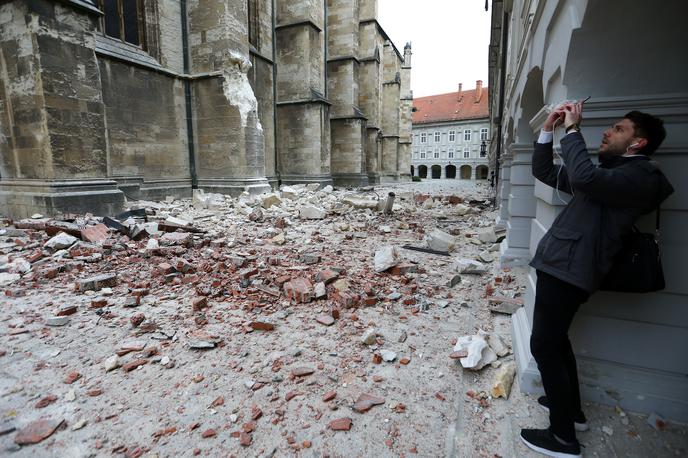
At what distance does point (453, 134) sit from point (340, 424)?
6055cm

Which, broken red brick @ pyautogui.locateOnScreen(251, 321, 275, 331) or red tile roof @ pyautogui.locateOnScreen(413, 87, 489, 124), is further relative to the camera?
red tile roof @ pyautogui.locateOnScreen(413, 87, 489, 124)

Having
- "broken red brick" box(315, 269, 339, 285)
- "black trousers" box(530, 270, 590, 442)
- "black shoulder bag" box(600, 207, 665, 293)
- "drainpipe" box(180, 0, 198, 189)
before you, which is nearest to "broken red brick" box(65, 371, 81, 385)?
"broken red brick" box(315, 269, 339, 285)

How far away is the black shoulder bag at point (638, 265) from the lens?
181 centimetres

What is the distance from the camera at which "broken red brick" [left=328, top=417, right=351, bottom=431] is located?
210cm

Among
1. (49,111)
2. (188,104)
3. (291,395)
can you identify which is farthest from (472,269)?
(188,104)

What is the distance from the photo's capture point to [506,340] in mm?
3146

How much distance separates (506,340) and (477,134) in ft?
189

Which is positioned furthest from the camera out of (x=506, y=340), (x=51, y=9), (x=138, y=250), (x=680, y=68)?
(x=51, y=9)

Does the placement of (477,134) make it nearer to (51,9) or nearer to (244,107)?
(244,107)

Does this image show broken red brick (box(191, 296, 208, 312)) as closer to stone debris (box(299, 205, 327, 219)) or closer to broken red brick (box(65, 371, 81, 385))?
broken red brick (box(65, 371, 81, 385))

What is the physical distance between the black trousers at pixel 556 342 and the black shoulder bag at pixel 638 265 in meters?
0.23

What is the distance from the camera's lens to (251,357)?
9.40 feet

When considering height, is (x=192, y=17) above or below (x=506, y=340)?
above

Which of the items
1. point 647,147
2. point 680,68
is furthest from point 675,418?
point 680,68
